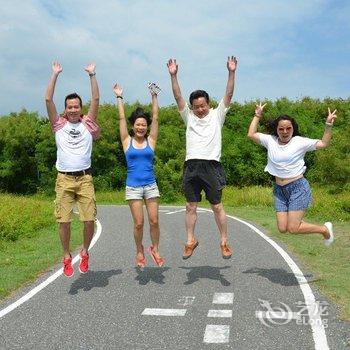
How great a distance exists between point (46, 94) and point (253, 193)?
20798 millimetres

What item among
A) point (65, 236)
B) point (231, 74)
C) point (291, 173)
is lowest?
point (65, 236)

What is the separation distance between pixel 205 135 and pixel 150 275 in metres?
2.43

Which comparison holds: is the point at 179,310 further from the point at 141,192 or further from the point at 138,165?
the point at 138,165

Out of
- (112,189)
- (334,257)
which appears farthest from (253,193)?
(334,257)

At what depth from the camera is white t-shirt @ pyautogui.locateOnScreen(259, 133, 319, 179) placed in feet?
23.9

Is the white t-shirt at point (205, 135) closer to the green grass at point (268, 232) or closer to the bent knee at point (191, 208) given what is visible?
the bent knee at point (191, 208)

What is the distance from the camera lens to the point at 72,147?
7090 mm

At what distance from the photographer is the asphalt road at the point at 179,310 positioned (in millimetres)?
4969

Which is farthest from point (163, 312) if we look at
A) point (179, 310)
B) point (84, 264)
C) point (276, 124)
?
point (276, 124)

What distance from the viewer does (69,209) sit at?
7324mm

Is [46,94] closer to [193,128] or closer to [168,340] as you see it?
[193,128]

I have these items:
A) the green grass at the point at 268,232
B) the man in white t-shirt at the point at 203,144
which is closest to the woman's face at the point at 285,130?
the man in white t-shirt at the point at 203,144

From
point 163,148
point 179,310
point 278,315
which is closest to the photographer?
point 278,315

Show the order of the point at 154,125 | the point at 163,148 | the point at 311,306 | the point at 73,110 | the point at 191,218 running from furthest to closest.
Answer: the point at 163,148, the point at 191,218, the point at 154,125, the point at 73,110, the point at 311,306
